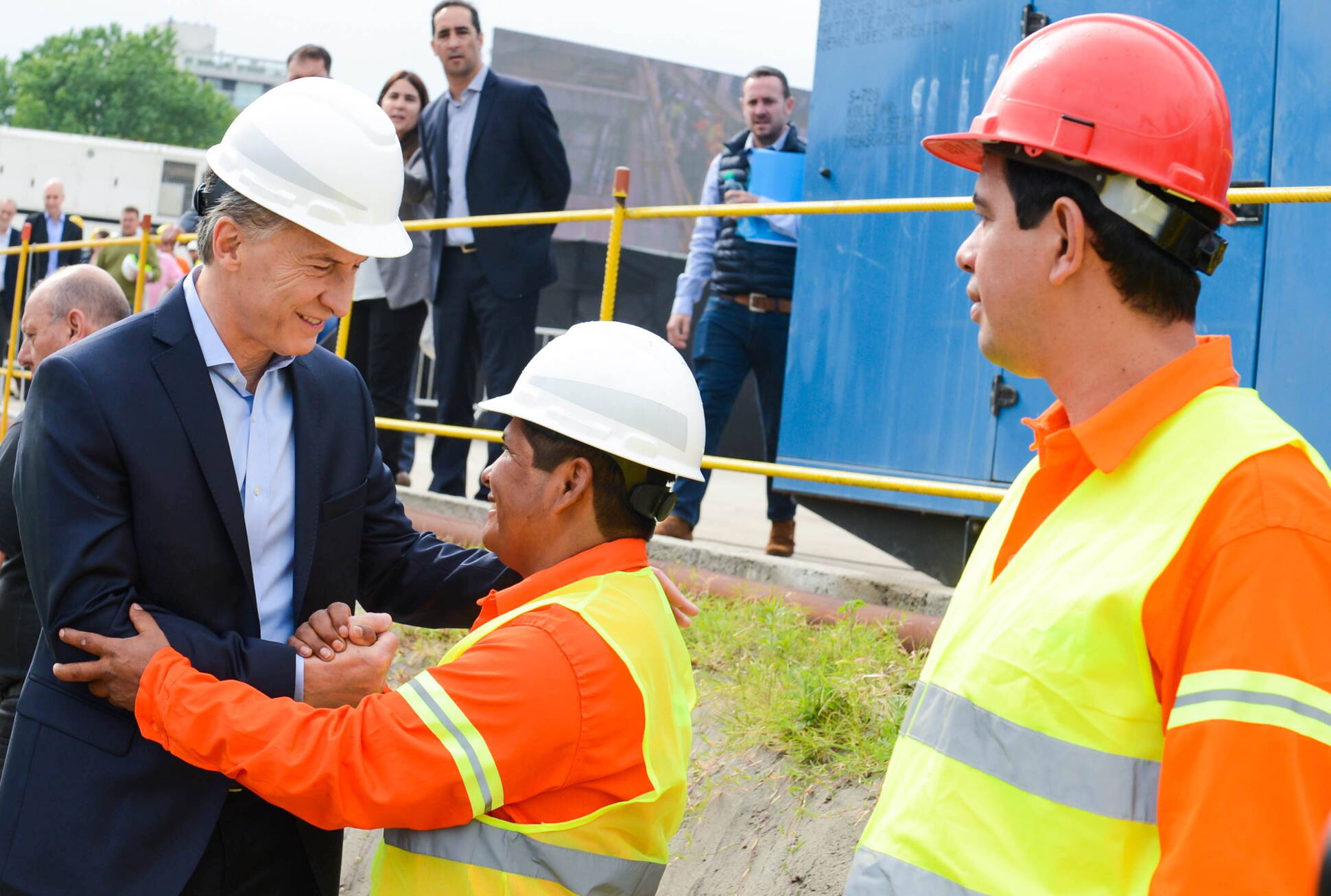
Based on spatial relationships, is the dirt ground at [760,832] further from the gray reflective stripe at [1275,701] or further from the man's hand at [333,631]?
the gray reflective stripe at [1275,701]

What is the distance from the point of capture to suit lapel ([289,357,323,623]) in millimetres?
2424

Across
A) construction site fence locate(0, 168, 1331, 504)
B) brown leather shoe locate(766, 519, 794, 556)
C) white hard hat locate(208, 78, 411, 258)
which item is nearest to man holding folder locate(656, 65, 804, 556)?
brown leather shoe locate(766, 519, 794, 556)

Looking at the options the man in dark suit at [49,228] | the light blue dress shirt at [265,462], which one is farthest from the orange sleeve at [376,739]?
the man in dark suit at [49,228]

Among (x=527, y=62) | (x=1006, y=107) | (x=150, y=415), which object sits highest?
(x=527, y=62)

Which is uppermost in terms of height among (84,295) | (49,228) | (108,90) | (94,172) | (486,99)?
(108,90)

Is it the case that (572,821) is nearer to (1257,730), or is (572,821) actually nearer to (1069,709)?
(1069,709)

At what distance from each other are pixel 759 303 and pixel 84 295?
11.0ft

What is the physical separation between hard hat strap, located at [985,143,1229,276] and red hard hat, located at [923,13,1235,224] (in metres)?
0.02

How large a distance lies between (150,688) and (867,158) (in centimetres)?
476

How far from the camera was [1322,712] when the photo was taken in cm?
128

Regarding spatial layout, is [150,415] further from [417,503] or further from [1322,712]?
[417,503]

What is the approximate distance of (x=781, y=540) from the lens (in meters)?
6.20

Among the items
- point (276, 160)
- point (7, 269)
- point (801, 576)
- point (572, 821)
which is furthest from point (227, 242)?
point (7, 269)

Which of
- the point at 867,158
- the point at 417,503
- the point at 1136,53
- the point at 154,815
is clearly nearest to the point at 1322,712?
the point at 1136,53
